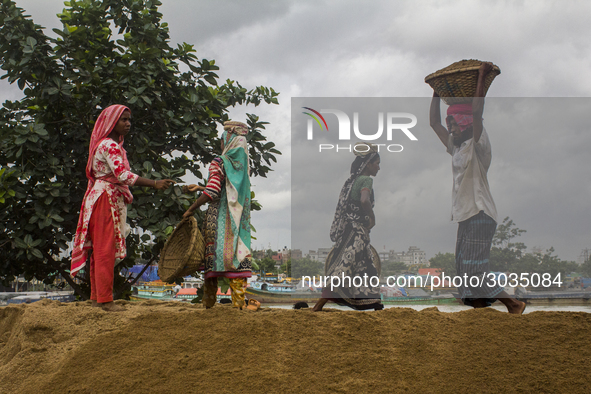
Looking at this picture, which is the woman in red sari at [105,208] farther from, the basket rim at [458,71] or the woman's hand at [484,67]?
the woman's hand at [484,67]

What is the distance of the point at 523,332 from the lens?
2.76 m

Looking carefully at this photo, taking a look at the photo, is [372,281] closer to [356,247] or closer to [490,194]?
[356,247]

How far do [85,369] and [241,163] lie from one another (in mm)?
2106

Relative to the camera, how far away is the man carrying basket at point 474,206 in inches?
139

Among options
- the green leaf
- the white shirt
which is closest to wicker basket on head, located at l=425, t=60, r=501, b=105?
the white shirt

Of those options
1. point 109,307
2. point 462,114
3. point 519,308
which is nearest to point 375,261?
point 519,308

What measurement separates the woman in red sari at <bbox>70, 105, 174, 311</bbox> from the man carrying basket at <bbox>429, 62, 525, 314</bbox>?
7.88 feet

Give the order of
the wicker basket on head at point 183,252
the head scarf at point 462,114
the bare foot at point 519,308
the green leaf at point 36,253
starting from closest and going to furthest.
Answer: the bare foot at point 519,308 → the head scarf at point 462,114 → the wicker basket on head at point 183,252 → the green leaf at point 36,253

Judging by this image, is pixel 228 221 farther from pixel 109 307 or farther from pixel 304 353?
pixel 304 353

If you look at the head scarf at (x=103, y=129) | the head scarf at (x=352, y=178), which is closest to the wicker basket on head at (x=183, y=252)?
the head scarf at (x=103, y=129)

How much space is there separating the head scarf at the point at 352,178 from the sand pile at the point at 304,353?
1452 mm

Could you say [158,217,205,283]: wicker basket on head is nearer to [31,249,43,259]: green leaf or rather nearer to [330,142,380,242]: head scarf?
[330,142,380,242]: head scarf

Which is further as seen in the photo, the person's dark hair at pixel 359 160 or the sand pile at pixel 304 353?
the person's dark hair at pixel 359 160

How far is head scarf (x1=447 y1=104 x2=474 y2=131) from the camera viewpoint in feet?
12.0
